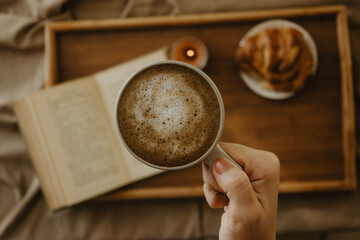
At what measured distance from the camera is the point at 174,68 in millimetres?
534

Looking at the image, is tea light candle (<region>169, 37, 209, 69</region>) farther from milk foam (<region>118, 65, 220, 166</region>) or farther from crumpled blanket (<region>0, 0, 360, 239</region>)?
milk foam (<region>118, 65, 220, 166</region>)

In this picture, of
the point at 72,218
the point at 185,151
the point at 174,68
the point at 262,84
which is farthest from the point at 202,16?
the point at 72,218

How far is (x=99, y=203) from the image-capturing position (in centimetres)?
96

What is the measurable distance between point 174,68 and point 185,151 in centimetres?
15

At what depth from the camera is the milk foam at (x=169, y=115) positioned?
0.52 m

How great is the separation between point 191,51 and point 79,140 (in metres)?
0.43

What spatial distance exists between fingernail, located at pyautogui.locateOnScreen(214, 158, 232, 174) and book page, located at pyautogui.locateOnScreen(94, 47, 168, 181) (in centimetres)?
38

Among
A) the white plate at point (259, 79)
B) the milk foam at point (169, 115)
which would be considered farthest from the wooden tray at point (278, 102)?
the milk foam at point (169, 115)

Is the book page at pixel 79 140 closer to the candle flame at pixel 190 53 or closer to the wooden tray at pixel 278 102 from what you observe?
the wooden tray at pixel 278 102

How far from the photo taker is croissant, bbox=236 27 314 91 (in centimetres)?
82

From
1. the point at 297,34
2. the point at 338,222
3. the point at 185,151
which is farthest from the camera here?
the point at 338,222

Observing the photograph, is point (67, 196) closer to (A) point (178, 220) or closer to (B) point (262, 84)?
(A) point (178, 220)

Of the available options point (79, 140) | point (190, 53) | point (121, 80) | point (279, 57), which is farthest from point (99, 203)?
point (279, 57)

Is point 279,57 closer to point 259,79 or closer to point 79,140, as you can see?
point 259,79
